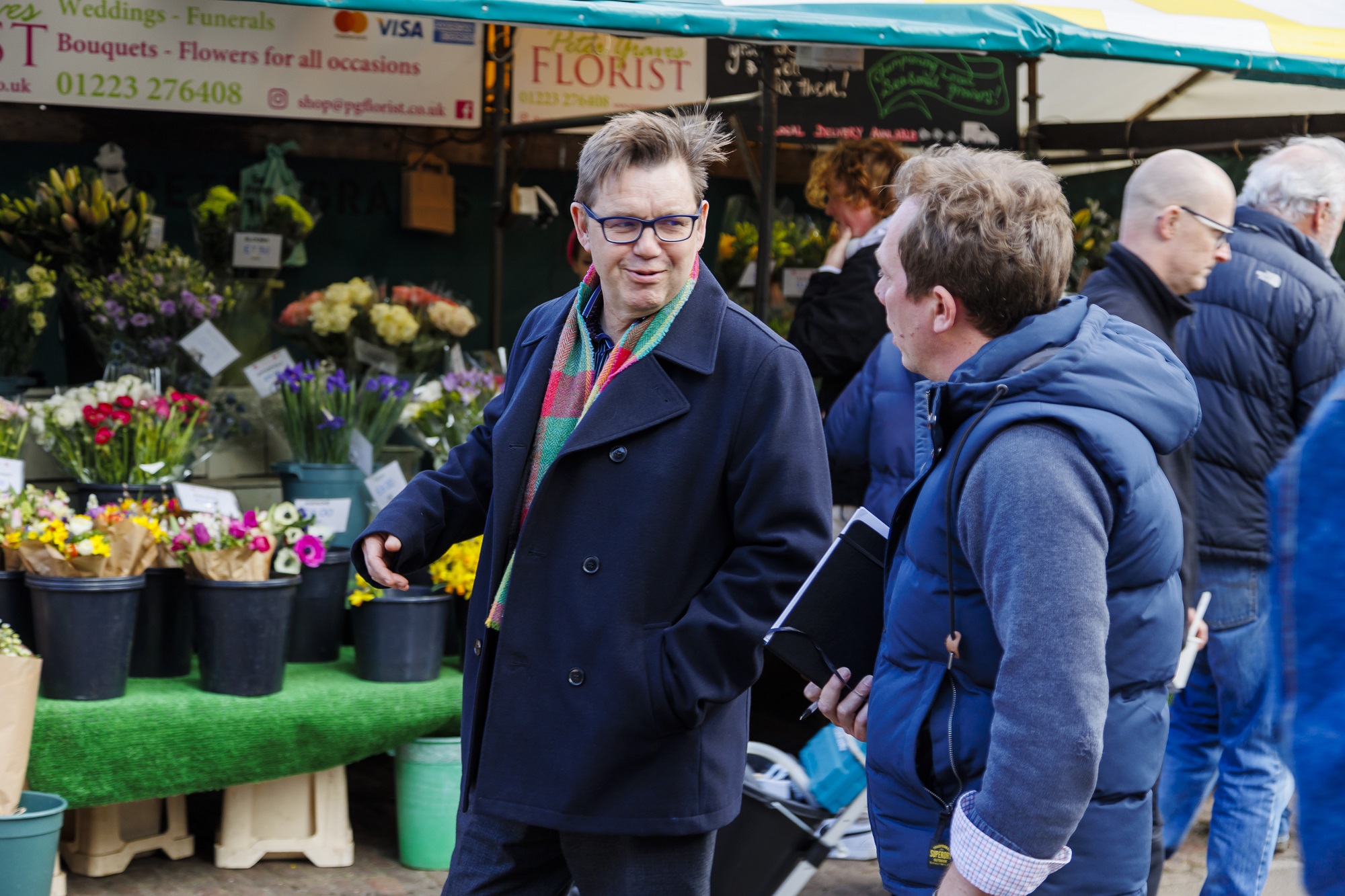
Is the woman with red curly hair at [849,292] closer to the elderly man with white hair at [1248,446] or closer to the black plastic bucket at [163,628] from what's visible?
the elderly man with white hair at [1248,446]

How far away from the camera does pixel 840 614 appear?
182 cm

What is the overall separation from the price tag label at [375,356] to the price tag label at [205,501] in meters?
0.84

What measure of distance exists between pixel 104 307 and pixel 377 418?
36.0 inches

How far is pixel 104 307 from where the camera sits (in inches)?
163

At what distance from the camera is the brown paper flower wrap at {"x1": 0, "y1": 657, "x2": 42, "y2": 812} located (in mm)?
2936

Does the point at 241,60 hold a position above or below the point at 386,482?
above

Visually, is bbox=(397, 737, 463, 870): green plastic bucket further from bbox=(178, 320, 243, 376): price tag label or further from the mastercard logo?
the mastercard logo

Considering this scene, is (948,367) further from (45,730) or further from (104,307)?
(104,307)

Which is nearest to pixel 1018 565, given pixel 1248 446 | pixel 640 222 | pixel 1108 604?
pixel 1108 604

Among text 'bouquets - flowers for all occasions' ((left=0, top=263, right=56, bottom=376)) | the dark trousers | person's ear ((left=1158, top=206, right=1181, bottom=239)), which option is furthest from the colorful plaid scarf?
text 'bouquets - flowers for all occasions' ((left=0, top=263, right=56, bottom=376))

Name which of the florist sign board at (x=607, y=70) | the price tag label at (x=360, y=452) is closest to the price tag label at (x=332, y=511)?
the price tag label at (x=360, y=452)

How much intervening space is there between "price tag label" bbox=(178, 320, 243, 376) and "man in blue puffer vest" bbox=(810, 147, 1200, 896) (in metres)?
3.03

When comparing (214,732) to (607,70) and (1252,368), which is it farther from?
(607,70)

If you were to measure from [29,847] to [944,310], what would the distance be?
246 centimetres
